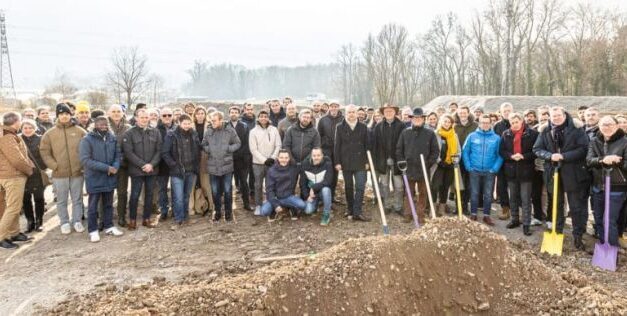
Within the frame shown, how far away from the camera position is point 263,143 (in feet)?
25.5

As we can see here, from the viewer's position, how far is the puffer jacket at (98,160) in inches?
264

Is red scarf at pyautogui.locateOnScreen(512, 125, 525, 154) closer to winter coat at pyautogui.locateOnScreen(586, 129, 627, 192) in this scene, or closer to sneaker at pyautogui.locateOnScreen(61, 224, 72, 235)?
winter coat at pyautogui.locateOnScreen(586, 129, 627, 192)

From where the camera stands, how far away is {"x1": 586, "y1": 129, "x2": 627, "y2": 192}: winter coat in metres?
5.72

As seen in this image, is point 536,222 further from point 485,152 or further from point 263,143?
point 263,143

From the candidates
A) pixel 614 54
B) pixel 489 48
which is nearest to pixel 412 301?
pixel 614 54

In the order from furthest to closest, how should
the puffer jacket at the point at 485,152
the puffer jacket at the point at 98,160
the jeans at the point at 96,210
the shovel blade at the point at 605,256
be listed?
the puffer jacket at the point at 485,152, the jeans at the point at 96,210, the puffer jacket at the point at 98,160, the shovel blade at the point at 605,256

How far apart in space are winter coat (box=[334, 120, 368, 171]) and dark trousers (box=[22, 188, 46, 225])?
16.7ft

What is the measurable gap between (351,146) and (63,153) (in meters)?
4.62

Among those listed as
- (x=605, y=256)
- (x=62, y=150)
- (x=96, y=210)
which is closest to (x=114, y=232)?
(x=96, y=210)

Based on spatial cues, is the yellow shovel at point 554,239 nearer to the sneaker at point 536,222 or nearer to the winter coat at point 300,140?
the sneaker at point 536,222

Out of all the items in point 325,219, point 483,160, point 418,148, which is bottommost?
point 325,219

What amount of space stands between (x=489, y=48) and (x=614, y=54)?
32.1ft

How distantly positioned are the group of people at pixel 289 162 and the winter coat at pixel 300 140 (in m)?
0.02

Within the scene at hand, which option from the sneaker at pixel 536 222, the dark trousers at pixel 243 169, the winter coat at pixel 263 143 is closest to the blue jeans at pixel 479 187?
the sneaker at pixel 536 222
